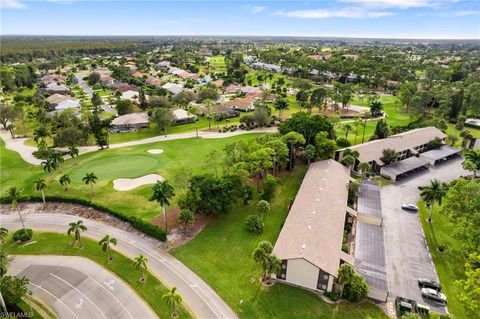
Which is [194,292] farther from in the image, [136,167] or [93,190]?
[136,167]

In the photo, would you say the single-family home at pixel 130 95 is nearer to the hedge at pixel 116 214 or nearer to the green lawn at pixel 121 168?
the green lawn at pixel 121 168

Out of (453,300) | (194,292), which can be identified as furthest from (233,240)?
(453,300)

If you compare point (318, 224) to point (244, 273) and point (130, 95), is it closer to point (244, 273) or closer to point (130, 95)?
point (244, 273)

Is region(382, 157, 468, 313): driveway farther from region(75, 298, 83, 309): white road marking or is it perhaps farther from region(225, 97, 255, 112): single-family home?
region(225, 97, 255, 112): single-family home

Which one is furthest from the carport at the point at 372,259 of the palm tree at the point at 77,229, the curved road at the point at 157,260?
the palm tree at the point at 77,229

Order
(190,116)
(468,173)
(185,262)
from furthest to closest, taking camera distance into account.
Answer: (190,116) < (468,173) < (185,262)

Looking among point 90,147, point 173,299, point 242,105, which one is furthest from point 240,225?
point 242,105

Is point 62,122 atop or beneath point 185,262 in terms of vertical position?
atop
